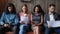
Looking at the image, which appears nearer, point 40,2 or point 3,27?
point 3,27

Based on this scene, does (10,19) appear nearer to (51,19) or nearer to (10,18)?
(10,18)

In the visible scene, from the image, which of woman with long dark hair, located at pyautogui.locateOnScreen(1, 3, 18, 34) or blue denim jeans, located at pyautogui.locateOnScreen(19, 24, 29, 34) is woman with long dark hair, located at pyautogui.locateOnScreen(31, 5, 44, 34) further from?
woman with long dark hair, located at pyautogui.locateOnScreen(1, 3, 18, 34)

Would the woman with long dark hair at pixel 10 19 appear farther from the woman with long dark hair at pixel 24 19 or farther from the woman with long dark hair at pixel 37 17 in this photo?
the woman with long dark hair at pixel 37 17

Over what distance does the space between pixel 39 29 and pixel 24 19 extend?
16.4 inches

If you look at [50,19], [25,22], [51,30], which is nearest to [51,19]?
[50,19]

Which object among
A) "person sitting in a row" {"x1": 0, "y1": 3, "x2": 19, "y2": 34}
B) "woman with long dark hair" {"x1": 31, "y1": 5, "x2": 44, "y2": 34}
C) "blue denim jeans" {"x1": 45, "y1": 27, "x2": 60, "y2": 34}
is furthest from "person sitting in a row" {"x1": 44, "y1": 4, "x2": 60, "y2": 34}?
"person sitting in a row" {"x1": 0, "y1": 3, "x2": 19, "y2": 34}

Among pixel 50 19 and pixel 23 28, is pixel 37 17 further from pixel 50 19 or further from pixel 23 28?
pixel 23 28

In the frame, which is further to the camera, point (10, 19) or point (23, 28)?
point (10, 19)

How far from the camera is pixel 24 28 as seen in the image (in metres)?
4.43

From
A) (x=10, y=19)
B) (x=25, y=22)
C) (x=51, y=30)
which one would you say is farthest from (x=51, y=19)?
(x=10, y=19)

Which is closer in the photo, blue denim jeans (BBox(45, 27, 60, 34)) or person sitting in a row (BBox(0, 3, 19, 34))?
blue denim jeans (BBox(45, 27, 60, 34))

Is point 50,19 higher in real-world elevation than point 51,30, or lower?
higher

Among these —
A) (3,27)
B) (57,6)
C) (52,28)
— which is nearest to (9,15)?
(3,27)

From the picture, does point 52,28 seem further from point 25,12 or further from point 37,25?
point 25,12
